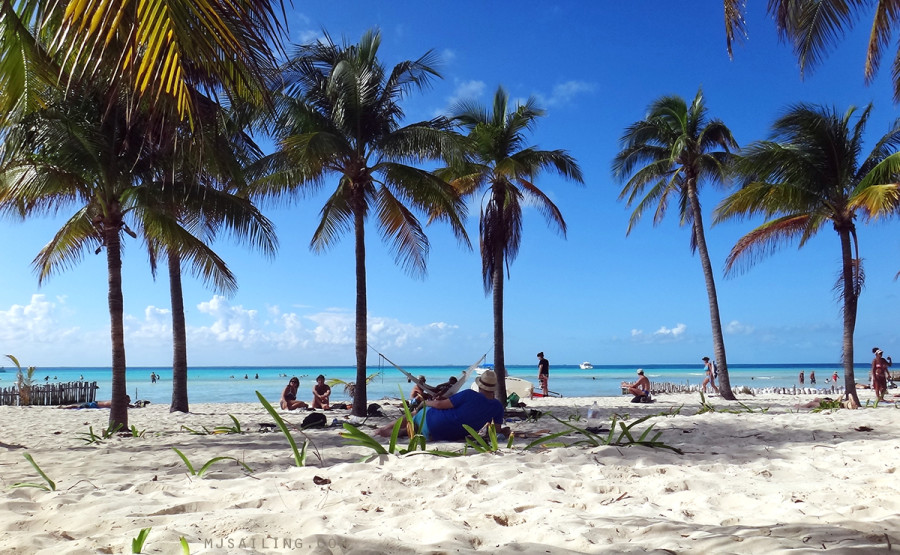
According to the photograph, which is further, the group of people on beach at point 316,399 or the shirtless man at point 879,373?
the shirtless man at point 879,373

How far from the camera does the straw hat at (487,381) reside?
5883 millimetres

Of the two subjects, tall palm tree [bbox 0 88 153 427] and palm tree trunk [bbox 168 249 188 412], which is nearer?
tall palm tree [bbox 0 88 153 427]

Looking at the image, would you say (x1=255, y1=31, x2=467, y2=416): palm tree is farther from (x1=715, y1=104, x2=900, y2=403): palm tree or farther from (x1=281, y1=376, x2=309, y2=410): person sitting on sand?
(x1=715, y1=104, x2=900, y2=403): palm tree

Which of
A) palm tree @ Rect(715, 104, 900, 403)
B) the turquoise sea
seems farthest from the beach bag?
palm tree @ Rect(715, 104, 900, 403)

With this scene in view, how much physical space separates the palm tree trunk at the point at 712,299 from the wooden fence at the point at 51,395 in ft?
54.8

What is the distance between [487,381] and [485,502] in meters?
2.97

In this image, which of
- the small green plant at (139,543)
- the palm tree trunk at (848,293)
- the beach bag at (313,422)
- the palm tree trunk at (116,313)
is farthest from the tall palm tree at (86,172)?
the palm tree trunk at (848,293)

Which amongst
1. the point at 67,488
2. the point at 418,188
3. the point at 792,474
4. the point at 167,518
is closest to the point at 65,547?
the point at 167,518

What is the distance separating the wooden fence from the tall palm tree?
9.19 meters

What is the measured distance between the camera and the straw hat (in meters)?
5.88

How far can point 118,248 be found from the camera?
8.34 meters

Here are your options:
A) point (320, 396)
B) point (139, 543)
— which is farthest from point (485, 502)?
point (320, 396)

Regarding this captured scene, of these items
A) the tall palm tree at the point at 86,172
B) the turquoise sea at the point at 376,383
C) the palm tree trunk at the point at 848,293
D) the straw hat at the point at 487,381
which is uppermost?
the tall palm tree at the point at 86,172

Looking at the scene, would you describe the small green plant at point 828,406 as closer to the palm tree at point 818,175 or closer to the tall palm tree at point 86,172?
the palm tree at point 818,175
